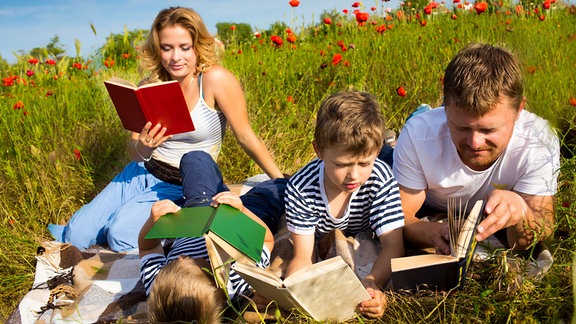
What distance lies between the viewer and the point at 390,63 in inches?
187

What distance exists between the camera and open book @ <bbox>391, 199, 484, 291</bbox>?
6.61ft

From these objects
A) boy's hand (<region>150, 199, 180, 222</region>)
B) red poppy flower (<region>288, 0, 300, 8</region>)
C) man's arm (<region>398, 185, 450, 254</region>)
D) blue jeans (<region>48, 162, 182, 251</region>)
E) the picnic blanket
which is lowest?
the picnic blanket

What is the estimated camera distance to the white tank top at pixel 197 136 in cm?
370

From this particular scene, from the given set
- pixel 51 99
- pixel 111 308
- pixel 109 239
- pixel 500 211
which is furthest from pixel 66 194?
pixel 500 211

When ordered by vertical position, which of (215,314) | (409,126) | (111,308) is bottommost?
(111,308)

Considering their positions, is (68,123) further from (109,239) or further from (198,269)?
(198,269)

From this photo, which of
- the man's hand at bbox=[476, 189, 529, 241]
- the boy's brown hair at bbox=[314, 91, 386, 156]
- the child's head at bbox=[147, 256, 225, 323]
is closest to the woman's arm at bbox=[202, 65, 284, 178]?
the boy's brown hair at bbox=[314, 91, 386, 156]

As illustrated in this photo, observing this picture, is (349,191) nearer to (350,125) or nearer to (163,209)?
(350,125)

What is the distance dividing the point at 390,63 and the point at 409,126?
6.96ft

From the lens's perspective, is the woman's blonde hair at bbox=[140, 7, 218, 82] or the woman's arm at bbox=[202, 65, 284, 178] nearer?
the woman's blonde hair at bbox=[140, 7, 218, 82]

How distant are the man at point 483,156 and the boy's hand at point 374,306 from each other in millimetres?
297

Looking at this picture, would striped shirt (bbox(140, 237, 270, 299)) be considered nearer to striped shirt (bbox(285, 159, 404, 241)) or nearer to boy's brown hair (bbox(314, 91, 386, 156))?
striped shirt (bbox(285, 159, 404, 241))

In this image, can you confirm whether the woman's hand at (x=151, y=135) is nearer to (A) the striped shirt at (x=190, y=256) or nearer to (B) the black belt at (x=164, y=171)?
(B) the black belt at (x=164, y=171)

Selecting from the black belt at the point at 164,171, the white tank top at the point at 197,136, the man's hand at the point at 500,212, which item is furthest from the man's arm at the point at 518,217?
the black belt at the point at 164,171
